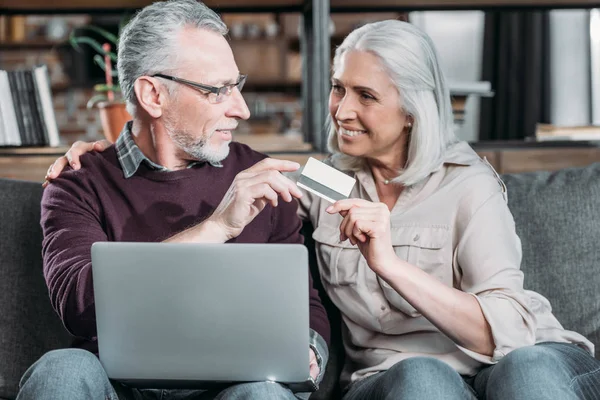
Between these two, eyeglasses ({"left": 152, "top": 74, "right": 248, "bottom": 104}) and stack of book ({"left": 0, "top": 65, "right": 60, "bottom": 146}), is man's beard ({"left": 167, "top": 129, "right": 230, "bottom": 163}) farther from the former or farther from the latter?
stack of book ({"left": 0, "top": 65, "right": 60, "bottom": 146})

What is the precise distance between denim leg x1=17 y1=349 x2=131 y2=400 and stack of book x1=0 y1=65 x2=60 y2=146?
1.11 meters

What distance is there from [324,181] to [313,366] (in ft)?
1.13

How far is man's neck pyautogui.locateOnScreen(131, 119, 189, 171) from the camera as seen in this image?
5.56 feet

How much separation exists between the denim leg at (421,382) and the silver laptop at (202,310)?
0.18m

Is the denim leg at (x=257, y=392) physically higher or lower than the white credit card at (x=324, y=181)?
lower

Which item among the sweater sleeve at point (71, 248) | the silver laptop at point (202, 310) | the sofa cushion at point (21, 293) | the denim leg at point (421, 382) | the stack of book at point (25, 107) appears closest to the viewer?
the silver laptop at point (202, 310)

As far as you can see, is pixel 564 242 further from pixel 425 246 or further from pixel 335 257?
pixel 335 257

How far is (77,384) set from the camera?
1239mm

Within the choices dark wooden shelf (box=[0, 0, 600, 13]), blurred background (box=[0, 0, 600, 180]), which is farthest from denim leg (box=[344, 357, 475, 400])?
dark wooden shelf (box=[0, 0, 600, 13])

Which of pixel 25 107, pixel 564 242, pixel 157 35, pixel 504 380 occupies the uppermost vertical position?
pixel 157 35

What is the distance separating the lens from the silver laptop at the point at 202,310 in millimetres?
1206

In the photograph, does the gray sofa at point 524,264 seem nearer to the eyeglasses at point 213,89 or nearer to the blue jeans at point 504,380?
the blue jeans at point 504,380

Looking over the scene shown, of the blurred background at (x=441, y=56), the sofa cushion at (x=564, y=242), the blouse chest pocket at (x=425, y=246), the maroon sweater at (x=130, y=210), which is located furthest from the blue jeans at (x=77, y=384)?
the blurred background at (x=441, y=56)

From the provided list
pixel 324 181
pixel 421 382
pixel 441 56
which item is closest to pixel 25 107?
pixel 324 181
